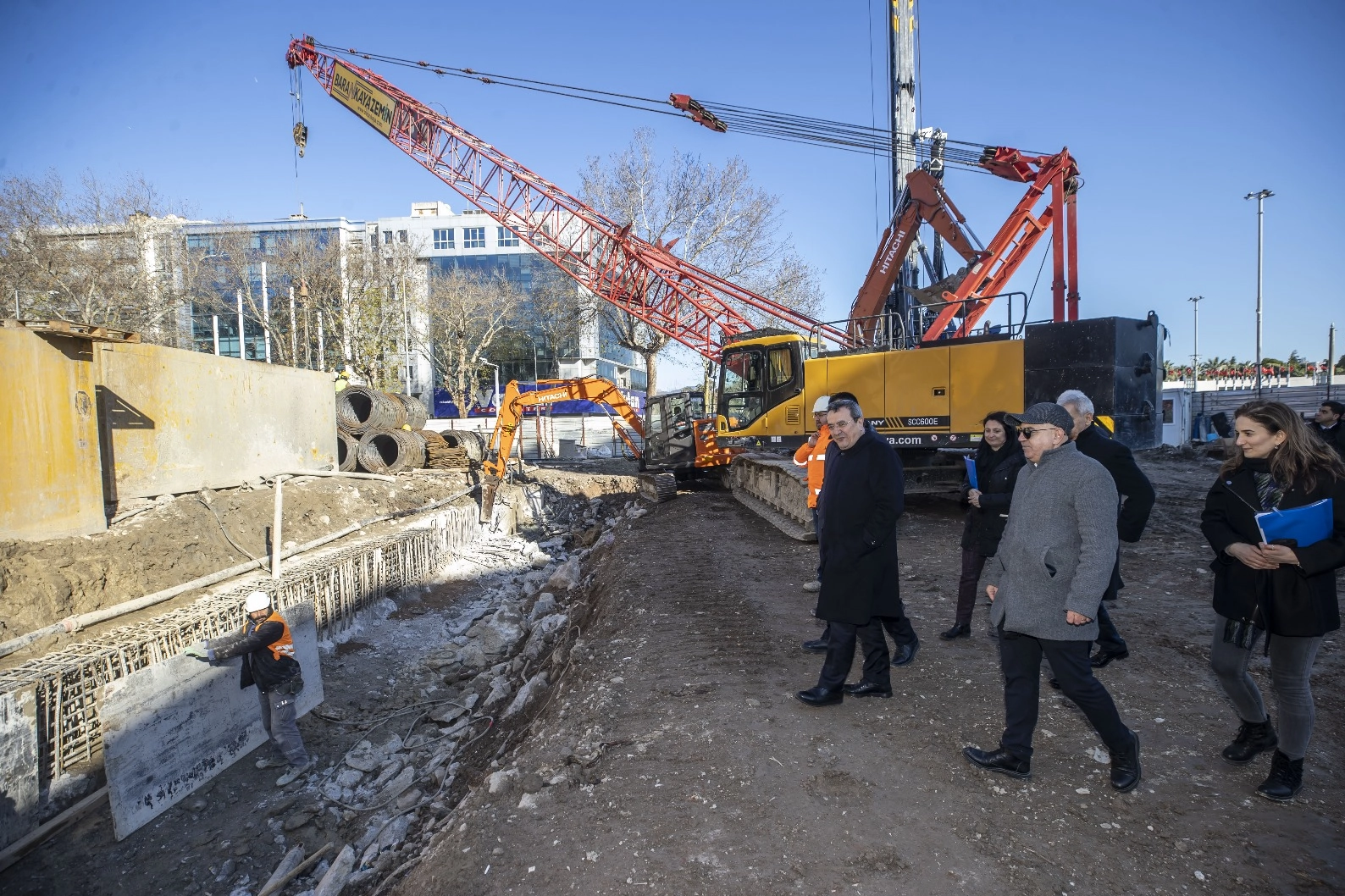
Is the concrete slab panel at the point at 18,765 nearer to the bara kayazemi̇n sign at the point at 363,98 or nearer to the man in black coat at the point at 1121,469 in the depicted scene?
the man in black coat at the point at 1121,469

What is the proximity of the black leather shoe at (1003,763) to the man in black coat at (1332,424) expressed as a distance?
18.4 ft

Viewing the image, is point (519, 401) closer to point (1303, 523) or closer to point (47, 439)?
point (47, 439)

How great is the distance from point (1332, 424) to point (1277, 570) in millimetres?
5629

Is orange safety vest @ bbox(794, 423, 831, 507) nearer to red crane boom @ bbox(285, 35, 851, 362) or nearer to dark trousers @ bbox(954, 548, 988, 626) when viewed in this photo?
dark trousers @ bbox(954, 548, 988, 626)

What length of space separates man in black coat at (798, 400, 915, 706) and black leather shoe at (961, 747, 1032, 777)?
2.50ft

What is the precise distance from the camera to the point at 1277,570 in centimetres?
278

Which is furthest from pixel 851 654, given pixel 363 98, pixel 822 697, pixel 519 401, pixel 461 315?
pixel 461 315

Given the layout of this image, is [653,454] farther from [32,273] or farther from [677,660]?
[32,273]

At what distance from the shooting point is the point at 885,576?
3842 millimetres

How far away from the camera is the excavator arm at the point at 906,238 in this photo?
12250 mm

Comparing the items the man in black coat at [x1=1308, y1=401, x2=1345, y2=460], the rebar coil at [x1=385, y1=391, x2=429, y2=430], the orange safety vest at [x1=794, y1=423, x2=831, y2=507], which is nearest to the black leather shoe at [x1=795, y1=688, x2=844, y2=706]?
the orange safety vest at [x1=794, y1=423, x2=831, y2=507]

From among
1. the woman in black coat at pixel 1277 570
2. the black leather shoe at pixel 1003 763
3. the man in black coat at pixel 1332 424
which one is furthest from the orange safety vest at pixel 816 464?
the man in black coat at pixel 1332 424

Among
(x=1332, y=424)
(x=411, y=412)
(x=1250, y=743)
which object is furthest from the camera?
(x=411, y=412)

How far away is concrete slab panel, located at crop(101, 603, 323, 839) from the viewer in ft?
15.5
